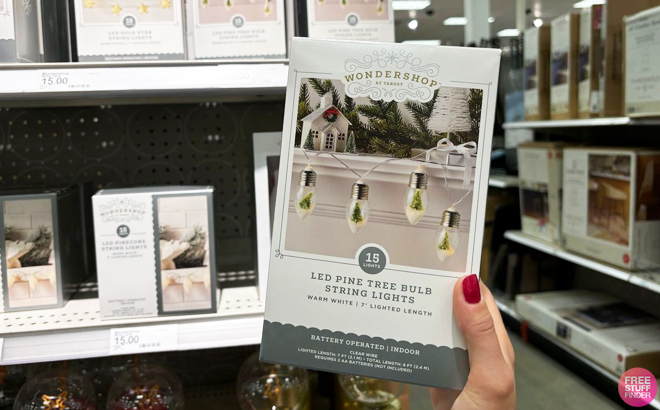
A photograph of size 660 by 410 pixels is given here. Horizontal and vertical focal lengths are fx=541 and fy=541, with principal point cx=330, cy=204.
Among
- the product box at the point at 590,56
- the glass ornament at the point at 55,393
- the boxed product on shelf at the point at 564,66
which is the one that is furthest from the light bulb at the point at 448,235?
the boxed product on shelf at the point at 564,66

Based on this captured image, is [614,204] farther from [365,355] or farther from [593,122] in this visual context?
[365,355]

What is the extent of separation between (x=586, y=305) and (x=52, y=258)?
2617 millimetres

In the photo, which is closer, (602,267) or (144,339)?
(144,339)

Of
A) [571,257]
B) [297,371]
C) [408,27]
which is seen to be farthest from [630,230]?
[408,27]

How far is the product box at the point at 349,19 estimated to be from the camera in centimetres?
112

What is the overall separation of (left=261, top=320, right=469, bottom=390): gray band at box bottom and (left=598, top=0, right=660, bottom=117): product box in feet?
6.57

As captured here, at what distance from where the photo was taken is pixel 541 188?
291 centimetres

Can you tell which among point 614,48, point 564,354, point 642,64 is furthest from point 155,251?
point 564,354

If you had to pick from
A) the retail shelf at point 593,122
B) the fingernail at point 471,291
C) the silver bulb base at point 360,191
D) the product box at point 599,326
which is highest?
the retail shelf at point 593,122

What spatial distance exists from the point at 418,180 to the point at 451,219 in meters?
0.07

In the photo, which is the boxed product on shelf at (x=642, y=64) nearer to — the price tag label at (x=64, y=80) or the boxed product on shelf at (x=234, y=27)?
the boxed product on shelf at (x=234, y=27)

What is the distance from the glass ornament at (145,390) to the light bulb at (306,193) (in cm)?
70

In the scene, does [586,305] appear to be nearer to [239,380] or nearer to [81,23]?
[239,380]

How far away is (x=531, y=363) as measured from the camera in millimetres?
2814
